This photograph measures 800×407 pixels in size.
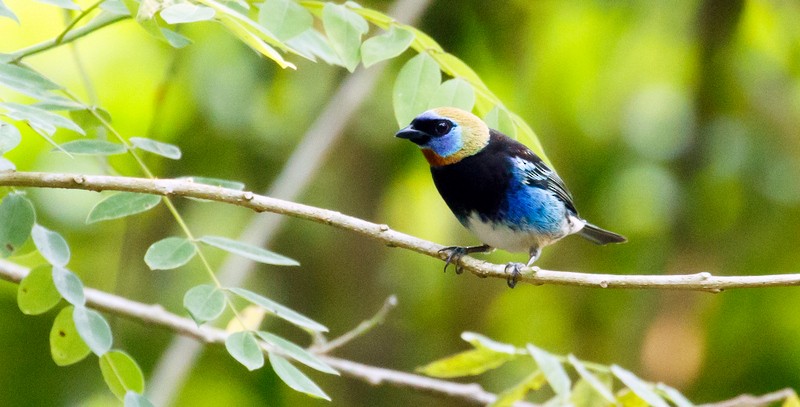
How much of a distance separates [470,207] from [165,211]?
2.06m

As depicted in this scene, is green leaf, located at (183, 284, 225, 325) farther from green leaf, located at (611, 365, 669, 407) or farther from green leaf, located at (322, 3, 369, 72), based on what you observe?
green leaf, located at (611, 365, 669, 407)

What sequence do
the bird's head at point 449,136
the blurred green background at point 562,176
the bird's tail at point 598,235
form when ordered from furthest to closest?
the blurred green background at point 562,176, the bird's tail at point 598,235, the bird's head at point 449,136

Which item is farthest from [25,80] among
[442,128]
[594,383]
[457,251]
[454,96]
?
[594,383]

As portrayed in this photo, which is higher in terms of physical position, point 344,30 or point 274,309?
point 344,30

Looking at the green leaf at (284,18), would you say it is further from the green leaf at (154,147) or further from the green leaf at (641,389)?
the green leaf at (641,389)

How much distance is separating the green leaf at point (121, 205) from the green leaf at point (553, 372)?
0.97 meters

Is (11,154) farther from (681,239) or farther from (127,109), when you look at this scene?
(681,239)

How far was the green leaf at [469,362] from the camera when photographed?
240 centimetres

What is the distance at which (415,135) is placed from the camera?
2.78 metres

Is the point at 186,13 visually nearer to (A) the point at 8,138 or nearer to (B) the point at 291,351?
(A) the point at 8,138

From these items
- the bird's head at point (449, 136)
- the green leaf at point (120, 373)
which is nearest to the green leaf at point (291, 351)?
the green leaf at point (120, 373)

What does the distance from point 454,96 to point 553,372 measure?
0.72 meters

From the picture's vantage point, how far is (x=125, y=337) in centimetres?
456

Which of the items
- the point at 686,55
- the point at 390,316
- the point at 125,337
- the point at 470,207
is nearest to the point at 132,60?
the point at 125,337
